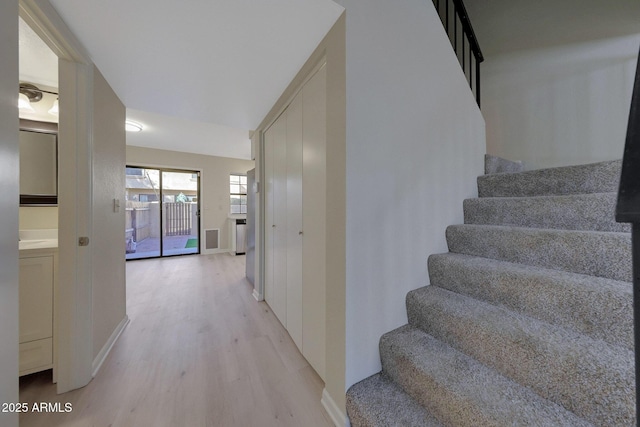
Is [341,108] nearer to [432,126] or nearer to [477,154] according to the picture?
[432,126]

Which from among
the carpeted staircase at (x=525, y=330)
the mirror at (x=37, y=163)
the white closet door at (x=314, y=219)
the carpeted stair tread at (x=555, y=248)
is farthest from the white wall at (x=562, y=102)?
the mirror at (x=37, y=163)

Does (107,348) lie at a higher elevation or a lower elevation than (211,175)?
lower

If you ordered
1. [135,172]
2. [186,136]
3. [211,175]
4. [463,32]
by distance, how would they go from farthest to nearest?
[211,175], [135,172], [186,136], [463,32]

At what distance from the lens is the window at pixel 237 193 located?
5.88m

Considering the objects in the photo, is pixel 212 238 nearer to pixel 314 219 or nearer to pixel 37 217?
pixel 37 217

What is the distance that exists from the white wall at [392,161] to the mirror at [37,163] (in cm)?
264

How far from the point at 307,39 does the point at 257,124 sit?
1.52 meters

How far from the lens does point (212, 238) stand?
5.55 m

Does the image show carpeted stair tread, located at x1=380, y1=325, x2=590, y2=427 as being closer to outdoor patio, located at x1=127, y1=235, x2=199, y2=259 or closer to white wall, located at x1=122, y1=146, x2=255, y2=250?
white wall, located at x1=122, y1=146, x2=255, y2=250

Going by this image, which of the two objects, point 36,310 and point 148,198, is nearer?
point 36,310

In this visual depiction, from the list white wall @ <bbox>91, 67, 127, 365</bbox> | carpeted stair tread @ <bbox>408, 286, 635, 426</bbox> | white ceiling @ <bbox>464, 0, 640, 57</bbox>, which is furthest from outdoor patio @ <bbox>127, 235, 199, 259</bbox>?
white ceiling @ <bbox>464, 0, 640, 57</bbox>

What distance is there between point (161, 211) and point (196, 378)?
15.2 feet

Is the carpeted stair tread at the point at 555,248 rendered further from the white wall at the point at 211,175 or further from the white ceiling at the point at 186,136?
the white wall at the point at 211,175

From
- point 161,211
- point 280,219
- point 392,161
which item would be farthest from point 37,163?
point 161,211
